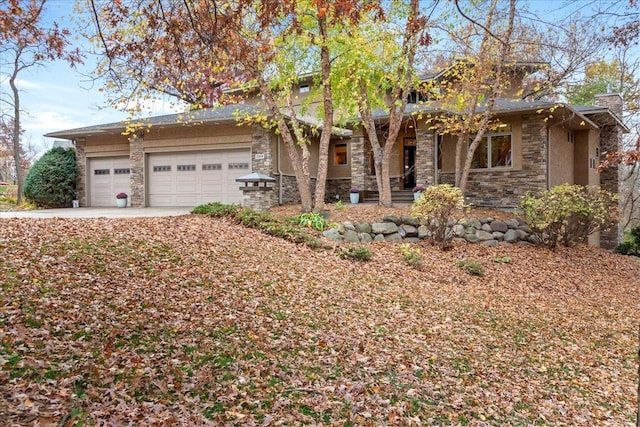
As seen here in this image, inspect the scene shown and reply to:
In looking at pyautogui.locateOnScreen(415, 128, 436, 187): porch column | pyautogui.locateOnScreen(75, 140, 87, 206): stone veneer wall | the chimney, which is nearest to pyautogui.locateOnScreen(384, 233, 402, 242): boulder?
pyautogui.locateOnScreen(415, 128, 436, 187): porch column

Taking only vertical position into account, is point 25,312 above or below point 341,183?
below

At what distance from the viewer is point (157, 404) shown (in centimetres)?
302

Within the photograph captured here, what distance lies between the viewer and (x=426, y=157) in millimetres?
14922

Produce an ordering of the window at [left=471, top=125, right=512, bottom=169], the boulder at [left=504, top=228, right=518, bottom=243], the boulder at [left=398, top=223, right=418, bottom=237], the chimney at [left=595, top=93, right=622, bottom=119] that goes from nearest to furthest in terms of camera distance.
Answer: the boulder at [left=398, top=223, right=418, bottom=237]
the boulder at [left=504, top=228, right=518, bottom=243]
the window at [left=471, top=125, right=512, bottom=169]
the chimney at [left=595, top=93, right=622, bottom=119]

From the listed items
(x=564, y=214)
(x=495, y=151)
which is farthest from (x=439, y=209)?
(x=495, y=151)

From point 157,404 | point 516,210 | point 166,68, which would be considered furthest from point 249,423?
point 516,210

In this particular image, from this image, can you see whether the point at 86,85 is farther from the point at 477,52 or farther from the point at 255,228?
the point at 477,52

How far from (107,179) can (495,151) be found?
14.3m

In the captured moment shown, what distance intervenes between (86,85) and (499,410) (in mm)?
7135

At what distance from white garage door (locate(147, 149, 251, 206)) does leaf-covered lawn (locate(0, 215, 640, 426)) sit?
7137 mm

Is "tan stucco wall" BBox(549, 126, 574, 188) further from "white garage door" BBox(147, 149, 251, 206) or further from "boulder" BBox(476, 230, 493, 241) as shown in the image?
"white garage door" BBox(147, 149, 251, 206)

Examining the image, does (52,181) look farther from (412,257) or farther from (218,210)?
(412,257)

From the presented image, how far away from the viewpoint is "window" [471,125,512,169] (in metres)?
14.2

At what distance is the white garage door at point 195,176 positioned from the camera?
50.4 feet
